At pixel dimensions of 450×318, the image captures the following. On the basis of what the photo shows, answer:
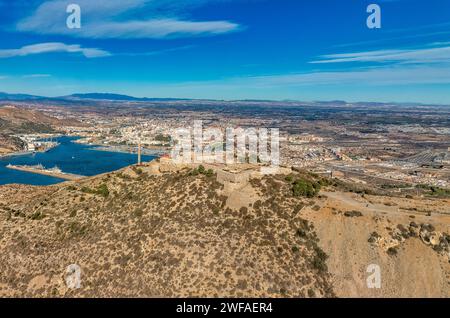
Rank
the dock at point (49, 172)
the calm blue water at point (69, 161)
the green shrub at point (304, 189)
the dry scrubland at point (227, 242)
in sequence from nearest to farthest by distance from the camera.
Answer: the dry scrubland at point (227, 242) < the green shrub at point (304, 189) < the dock at point (49, 172) < the calm blue water at point (69, 161)

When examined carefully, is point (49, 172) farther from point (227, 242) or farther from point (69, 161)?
point (227, 242)

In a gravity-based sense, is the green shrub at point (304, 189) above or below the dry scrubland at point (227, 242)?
above

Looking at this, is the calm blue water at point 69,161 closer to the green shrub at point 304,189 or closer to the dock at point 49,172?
the dock at point 49,172

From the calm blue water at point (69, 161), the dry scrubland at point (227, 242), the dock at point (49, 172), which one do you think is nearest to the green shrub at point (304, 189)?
the dry scrubland at point (227, 242)

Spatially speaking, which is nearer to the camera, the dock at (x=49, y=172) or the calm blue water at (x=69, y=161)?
the dock at (x=49, y=172)

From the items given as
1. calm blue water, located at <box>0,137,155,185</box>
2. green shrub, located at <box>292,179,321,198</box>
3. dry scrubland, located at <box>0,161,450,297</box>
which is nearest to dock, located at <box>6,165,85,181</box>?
calm blue water, located at <box>0,137,155,185</box>

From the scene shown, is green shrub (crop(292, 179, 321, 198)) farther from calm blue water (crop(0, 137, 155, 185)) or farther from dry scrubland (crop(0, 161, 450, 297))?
calm blue water (crop(0, 137, 155, 185))
